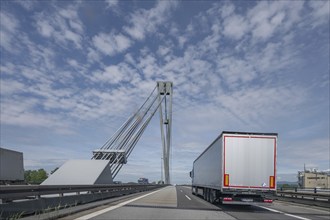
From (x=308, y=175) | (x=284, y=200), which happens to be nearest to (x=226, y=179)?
(x=284, y=200)

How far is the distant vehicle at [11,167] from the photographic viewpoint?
1122 inches

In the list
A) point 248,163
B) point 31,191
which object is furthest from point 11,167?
point 31,191

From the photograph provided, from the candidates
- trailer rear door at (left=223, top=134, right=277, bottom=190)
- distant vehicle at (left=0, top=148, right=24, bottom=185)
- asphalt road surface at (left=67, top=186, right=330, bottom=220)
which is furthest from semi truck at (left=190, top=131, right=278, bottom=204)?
distant vehicle at (left=0, top=148, right=24, bottom=185)

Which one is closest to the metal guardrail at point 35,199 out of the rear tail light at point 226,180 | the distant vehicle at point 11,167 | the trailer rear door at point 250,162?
the rear tail light at point 226,180

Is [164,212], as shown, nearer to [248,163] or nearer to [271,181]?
[248,163]

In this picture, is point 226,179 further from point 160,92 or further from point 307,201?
point 160,92

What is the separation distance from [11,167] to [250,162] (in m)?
18.5

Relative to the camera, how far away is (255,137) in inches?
743

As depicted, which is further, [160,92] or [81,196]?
[160,92]

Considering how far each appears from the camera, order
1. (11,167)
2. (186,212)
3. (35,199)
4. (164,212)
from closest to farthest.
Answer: (35,199)
(164,212)
(186,212)
(11,167)

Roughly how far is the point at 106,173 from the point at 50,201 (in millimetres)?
29582

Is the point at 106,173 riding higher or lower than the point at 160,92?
lower

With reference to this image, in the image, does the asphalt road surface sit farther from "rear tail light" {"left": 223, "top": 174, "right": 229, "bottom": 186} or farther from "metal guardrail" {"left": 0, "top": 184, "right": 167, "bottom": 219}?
"rear tail light" {"left": 223, "top": 174, "right": 229, "bottom": 186}

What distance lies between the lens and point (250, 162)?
18.9 metres
